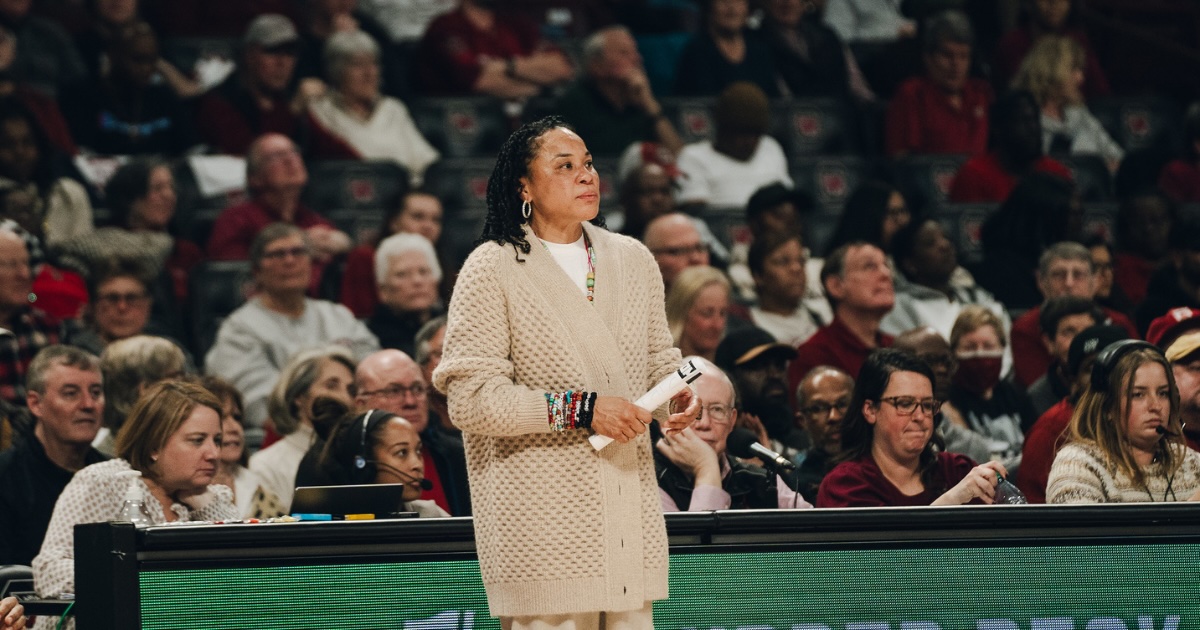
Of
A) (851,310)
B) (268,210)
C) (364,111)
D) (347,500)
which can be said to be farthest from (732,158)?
(347,500)

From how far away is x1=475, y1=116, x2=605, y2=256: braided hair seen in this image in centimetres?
345

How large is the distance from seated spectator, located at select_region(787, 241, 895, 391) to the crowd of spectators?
0.02m

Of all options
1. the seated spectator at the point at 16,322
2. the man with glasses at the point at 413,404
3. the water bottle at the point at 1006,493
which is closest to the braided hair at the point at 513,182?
the water bottle at the point at 1006,493

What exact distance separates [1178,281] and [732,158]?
7.22 feet

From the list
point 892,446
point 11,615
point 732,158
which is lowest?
point 11,615

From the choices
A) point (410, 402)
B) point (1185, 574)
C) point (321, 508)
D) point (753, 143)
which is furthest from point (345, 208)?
point (1185, 574)

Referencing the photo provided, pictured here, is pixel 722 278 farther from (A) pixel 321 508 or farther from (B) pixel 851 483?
(A) pixel 321 508

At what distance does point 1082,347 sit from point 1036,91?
3970mm

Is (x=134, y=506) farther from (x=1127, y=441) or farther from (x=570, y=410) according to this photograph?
(x=1127, y=441)

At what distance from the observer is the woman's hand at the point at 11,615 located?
4027 millimetres

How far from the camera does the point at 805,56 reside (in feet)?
32.3

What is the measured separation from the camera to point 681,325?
22.0 ft

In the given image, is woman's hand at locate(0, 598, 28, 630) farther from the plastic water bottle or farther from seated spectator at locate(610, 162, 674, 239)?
seated spectator at locate(610, 162, 674, 239)

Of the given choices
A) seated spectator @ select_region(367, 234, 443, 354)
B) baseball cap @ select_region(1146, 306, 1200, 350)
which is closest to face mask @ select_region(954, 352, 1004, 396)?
baseball cap @ select_region(1146, 306, 1200, 350)
